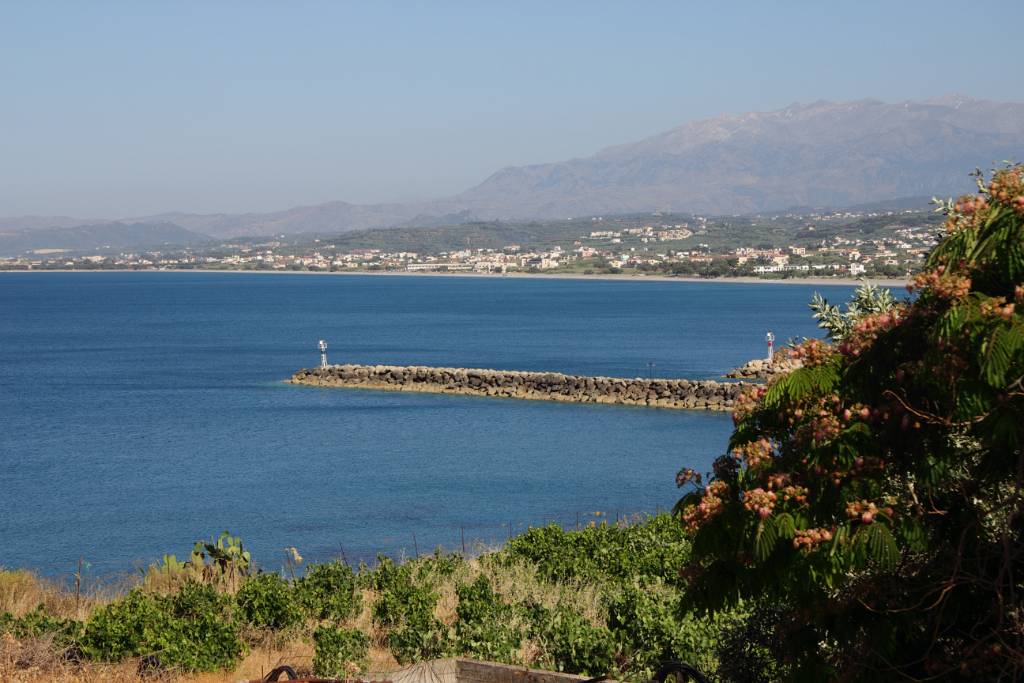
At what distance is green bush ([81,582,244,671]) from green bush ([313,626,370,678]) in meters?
0.84

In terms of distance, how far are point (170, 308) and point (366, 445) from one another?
87869mm

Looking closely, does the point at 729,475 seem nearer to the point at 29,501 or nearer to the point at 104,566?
the point at 104,566

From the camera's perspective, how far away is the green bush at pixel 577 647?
7699 millimetres

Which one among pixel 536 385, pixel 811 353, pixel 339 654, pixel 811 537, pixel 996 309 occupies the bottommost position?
pixel 536 385

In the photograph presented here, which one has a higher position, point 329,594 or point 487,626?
point 487,626

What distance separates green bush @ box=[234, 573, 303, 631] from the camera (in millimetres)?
9562

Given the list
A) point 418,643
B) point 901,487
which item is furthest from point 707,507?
point 418,643

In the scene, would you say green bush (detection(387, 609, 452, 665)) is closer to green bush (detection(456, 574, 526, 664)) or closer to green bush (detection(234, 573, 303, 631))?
green bush (detection(456, 574, 526, 664))

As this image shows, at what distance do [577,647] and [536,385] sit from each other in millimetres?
38669

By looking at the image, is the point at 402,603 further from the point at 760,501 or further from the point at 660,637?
the point at 760,501

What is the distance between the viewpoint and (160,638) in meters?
8.38

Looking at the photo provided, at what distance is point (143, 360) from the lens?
6494cm

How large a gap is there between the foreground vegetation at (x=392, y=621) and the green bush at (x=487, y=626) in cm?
2

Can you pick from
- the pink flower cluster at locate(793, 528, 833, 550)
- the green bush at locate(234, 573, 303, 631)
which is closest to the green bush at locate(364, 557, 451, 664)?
the green bush at locate(234, 573, 303, 631)
